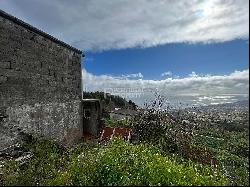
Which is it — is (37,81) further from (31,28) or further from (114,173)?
(114,173)

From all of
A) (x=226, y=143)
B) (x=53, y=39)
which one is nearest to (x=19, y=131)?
(x=53, y=39)

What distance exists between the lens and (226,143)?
90.7 ft

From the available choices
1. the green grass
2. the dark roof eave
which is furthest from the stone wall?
the green grass

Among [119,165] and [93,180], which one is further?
[119,165]

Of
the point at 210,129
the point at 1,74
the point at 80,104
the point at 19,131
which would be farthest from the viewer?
the point at 210,129

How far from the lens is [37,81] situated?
1425 cm

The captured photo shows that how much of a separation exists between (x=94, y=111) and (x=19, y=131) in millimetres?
8731

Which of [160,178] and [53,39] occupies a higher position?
[53,39]

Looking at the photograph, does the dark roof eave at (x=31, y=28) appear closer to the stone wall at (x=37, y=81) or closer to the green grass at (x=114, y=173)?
the stone wall at (x=37, y=81)

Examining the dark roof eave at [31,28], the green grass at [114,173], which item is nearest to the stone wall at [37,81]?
the dark roof eave at [31,28]

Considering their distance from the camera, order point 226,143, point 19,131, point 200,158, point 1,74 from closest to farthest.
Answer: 1. point 1,74
2. point 19,131
3. point 200,158
4. point 226,143

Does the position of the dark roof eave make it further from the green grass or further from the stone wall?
the green grass

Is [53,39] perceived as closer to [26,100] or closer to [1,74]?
[26,100]

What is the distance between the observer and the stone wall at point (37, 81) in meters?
12.1
